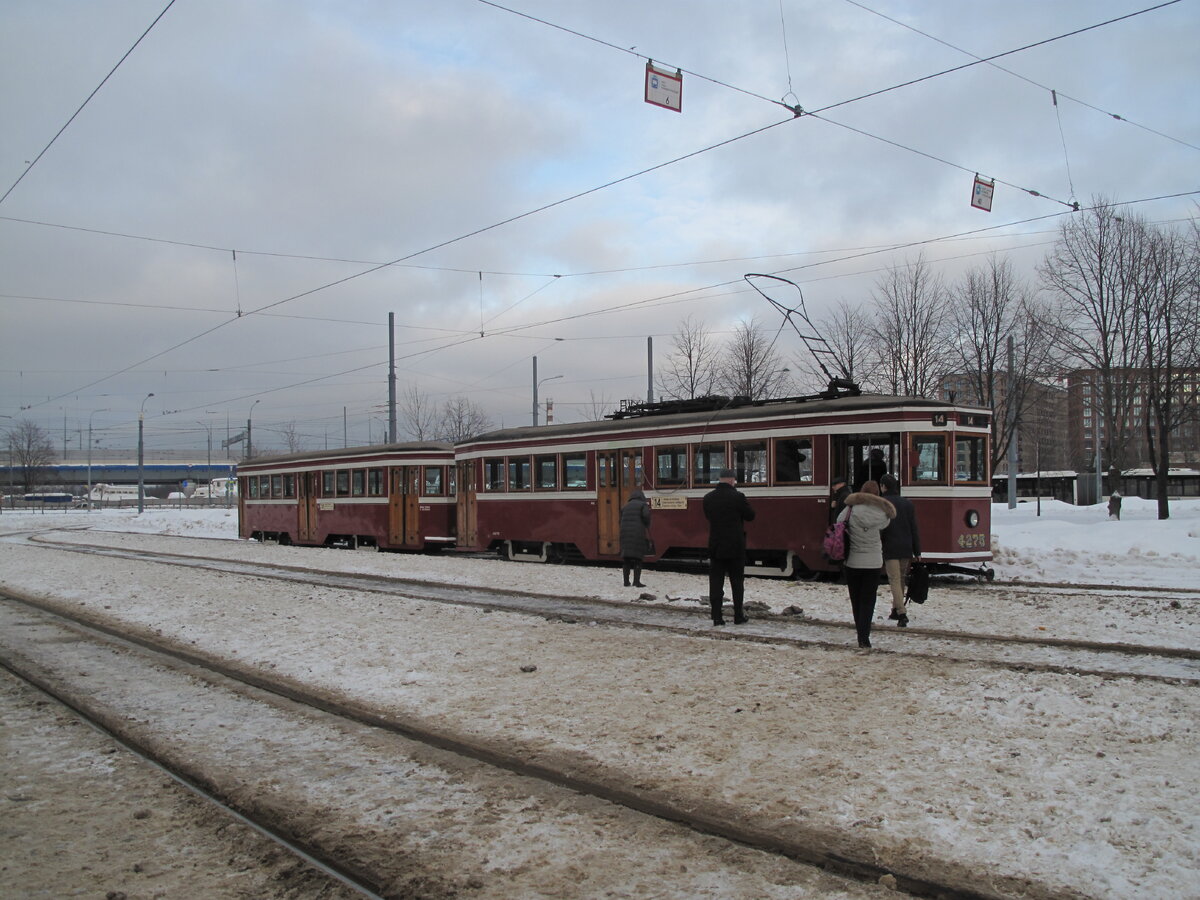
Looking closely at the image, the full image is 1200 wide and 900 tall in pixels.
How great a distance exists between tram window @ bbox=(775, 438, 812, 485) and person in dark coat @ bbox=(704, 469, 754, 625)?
213 inches

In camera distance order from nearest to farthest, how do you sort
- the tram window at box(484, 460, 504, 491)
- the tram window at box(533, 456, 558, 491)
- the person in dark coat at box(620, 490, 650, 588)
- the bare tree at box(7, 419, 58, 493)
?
the person in dark coat at box(620, 490, 650, 588) < the tram window at box(533, 456, 558, 491) < the tram window at box(484, 460, 504, 491) < the bare tree at box(7, 419, 58, 493)

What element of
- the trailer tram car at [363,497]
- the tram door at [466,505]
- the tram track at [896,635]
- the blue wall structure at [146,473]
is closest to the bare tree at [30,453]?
the blue wall structure at [146,473]

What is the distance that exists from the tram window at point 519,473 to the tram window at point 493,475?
0.40 metres

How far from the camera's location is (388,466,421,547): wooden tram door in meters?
25.7

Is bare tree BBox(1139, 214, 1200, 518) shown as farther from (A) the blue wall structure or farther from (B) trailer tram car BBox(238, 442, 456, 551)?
(A) the blue wall structure

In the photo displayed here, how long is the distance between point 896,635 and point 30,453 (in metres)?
95.6

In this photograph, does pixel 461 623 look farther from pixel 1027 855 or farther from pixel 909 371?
pixel 909 371

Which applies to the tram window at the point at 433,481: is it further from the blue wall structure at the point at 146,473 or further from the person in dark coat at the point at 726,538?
the blue wall structure at the point at 146,473

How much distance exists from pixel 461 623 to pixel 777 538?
22.5ft

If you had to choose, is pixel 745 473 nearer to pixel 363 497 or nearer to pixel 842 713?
pixel 842 713

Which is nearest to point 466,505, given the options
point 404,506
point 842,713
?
point 404,506

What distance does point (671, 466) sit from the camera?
18.0 meters

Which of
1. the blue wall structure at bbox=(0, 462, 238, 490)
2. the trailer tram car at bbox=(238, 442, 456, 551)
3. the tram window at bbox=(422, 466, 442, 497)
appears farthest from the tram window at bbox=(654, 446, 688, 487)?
the blue wall structure at bbox=(0, 462, 238, 490)

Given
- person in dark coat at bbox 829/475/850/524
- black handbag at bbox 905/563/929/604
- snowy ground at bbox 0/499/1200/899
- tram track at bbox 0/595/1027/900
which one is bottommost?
tram track at bbox 0/595/1027/900
